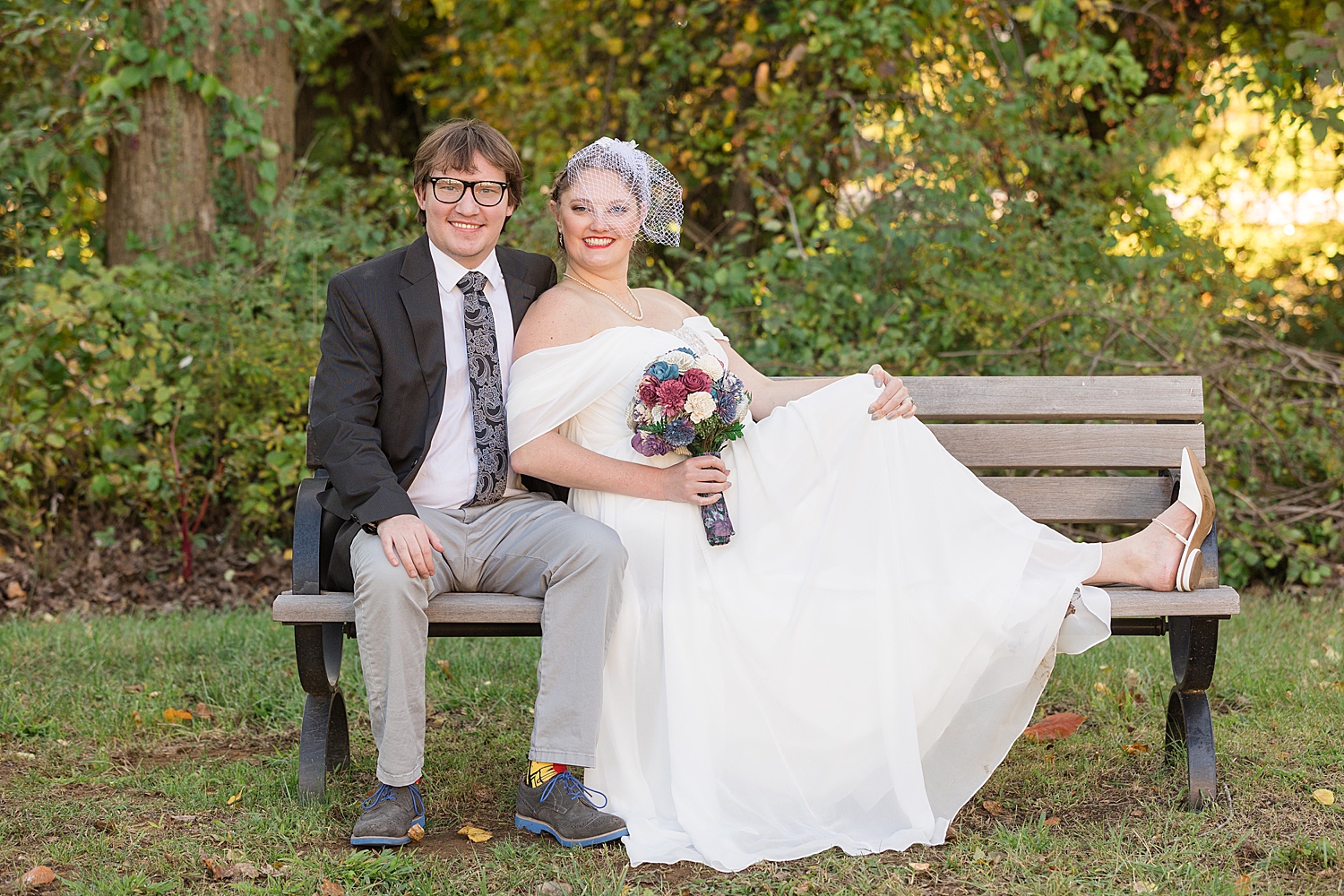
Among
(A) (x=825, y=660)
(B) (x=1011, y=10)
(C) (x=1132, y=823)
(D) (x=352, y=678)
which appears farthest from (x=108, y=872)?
(B) (x=1011, y=10)

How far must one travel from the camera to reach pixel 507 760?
364 centimetres

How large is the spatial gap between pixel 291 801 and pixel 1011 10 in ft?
19.5

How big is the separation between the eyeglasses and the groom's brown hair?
34 millimetres

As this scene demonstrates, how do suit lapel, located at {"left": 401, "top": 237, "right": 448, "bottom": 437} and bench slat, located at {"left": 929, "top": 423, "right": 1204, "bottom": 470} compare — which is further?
bench slat, located at {"left": 929, "top": 423, "right": 1204, "bottom": 470}

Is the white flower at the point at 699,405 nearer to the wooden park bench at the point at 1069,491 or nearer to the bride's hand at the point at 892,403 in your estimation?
the bride's hand at the point at 892,403

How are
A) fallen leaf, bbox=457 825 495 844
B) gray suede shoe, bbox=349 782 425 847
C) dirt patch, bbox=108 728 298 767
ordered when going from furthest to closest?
1. dirt patch, bbox=108 728 298 767
2. fallen leaf, bbox=457 825 495 844
3. gray suede shoe, bbox=349 782 425 847

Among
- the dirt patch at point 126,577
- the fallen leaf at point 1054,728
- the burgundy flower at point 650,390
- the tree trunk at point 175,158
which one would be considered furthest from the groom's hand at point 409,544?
the tree trunk at point 175,158

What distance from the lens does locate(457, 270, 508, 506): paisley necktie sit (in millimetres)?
3350

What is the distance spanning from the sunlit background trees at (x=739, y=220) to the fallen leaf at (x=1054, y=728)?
1961 millimetres

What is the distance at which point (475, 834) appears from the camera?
3.06 meters

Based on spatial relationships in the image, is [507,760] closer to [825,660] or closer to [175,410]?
Result: [825,660]

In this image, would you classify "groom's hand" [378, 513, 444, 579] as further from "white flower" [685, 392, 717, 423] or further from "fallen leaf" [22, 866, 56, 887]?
"fallen leaf" [22, 866, 56, 887]

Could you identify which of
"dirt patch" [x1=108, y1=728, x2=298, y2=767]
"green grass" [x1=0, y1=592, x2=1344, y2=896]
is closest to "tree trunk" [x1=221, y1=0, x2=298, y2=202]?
"green grass" [x1=0, y1=592, x2=1344, y2=896]

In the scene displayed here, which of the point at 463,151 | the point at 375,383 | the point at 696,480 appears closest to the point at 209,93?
the point at 463,151
